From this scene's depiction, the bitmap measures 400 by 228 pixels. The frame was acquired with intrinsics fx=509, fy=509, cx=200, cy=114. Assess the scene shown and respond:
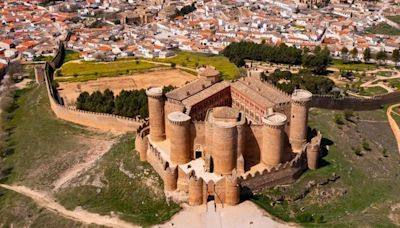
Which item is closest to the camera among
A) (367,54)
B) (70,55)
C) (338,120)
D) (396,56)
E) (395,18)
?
(338,120)

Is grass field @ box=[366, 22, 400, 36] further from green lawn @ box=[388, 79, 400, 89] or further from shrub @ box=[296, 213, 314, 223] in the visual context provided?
shrub @ box=[296, 213, 314, 223]

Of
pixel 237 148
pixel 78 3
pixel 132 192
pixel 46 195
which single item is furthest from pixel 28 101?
pixel 78 3

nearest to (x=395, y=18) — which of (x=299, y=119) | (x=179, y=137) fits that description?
(x=299, y=119)

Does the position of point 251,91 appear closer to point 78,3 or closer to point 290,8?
point 290,8

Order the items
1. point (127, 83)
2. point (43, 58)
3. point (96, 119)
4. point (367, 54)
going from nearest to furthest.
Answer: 1. point (96, 119)
2. point (127, 83)
3. point (367, 54)
4. point (43, 58)

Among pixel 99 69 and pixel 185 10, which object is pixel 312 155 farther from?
pixel 185 10

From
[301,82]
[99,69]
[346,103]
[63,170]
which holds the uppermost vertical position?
[301,82]
